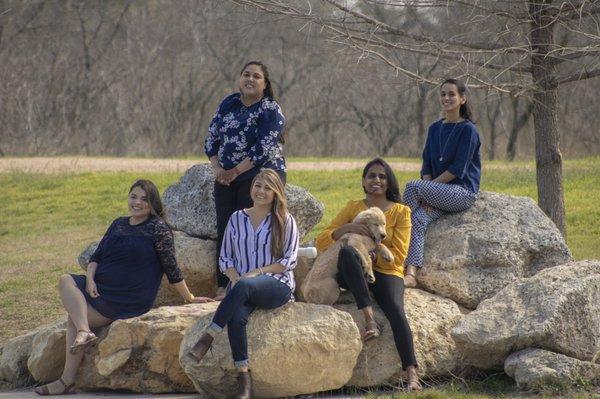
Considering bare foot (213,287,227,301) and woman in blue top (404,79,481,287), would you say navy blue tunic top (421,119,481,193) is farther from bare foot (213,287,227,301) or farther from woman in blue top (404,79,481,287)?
bare foot (213,287,227,301)

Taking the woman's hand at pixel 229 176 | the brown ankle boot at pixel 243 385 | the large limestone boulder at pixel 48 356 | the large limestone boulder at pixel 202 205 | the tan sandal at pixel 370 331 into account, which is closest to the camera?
the brown ankle boot at pixel 243 385

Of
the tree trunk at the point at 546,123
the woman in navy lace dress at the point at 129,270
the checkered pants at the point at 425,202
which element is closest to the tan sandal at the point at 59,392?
the woman in navy lace dress at the point at 129,270

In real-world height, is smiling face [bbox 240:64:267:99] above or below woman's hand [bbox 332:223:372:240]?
above

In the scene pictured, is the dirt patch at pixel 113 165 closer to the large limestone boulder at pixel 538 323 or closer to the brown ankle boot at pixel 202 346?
the large limestone boulder at pixel 538 323

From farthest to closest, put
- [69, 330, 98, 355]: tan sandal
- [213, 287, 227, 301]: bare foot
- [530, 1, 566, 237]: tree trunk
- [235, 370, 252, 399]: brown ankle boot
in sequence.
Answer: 1. [530, 1, 566, 237]: tree trunk
2. [213, 287, 227, 301]: bare foot
3. [69, 330, 98, 355]: tan sandal
4. [235, 370, 252, 399]: brown ankle boot

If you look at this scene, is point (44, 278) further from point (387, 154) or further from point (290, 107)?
point (290, 107)

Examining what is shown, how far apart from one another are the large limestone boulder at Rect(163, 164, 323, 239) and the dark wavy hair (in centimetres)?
108

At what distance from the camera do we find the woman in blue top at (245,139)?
7.68 m

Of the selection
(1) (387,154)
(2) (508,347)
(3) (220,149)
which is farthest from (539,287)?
(1) (387,154)

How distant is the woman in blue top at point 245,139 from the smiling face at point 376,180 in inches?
27.3

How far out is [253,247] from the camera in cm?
679

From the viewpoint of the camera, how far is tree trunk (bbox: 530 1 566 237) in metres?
9.38

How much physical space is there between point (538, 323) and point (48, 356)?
3.39m

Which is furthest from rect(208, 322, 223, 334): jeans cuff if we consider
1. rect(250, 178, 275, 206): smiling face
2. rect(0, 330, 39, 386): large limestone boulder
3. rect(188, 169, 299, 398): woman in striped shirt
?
rect(0, 330, 39, 386): large limestone boulder
